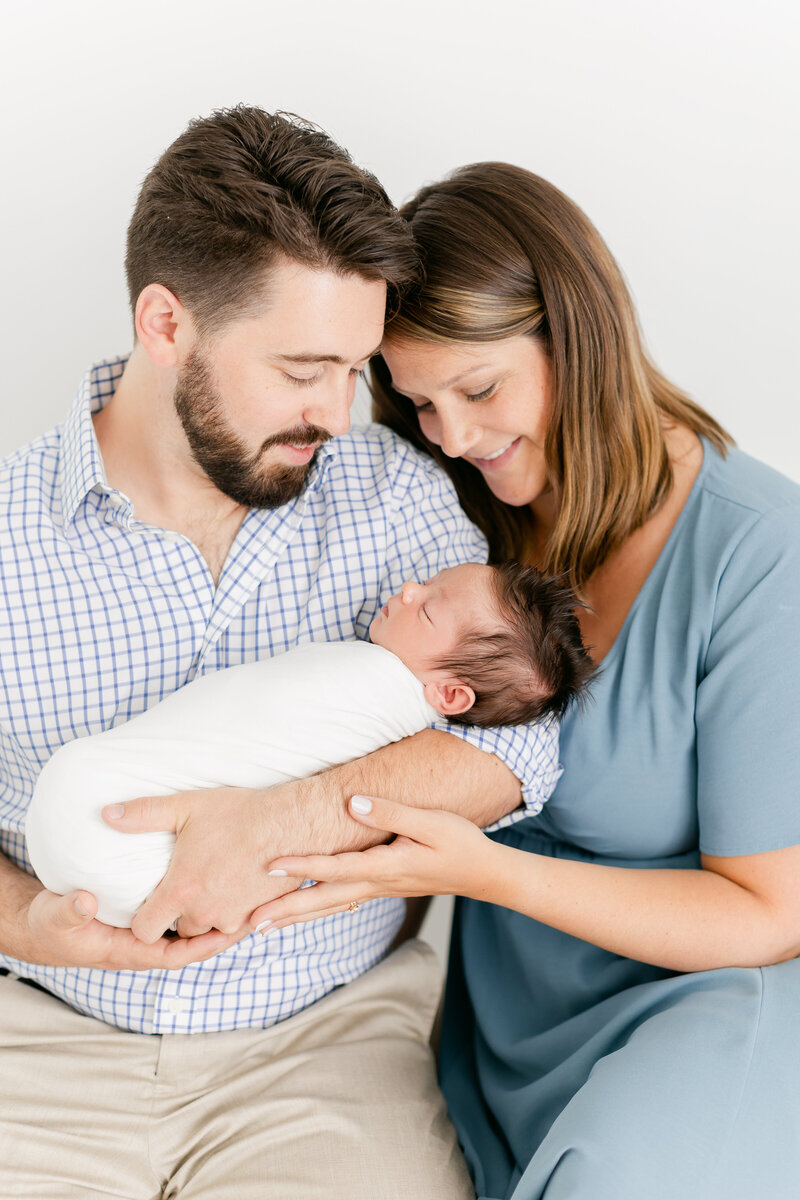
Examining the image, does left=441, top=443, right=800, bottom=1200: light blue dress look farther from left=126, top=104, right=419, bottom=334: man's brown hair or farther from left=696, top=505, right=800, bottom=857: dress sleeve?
left=126, top=104, right=419, bottom=334: man's brown hair

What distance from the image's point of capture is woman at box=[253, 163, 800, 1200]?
1.40 meters

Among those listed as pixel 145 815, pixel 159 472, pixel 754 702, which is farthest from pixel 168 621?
pixel 754 702

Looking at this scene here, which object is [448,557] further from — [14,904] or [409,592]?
[14,904]

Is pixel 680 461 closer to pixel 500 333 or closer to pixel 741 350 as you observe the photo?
pixel 500 333

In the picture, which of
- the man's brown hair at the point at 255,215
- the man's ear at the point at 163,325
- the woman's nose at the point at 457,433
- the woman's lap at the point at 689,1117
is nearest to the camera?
the woman's lap at the point at 689,1117

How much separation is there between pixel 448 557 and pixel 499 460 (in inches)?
8.2

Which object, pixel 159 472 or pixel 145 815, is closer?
pixel 145 815

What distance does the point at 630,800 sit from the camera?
5.57 ft

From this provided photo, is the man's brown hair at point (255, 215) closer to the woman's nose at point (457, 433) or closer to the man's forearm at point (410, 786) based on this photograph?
the woman's nose at point (457, 433)

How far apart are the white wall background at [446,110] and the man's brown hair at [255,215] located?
541 mm

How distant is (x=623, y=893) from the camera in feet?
5.26

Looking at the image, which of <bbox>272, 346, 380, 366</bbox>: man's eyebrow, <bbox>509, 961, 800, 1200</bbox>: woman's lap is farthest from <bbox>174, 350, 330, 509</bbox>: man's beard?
<bbox>509, 961, 800, 1200</bbox>: woman's lap

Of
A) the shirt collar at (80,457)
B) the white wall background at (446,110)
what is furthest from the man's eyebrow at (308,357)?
the white wall background at (446,110)

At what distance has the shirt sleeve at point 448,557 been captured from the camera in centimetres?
160
